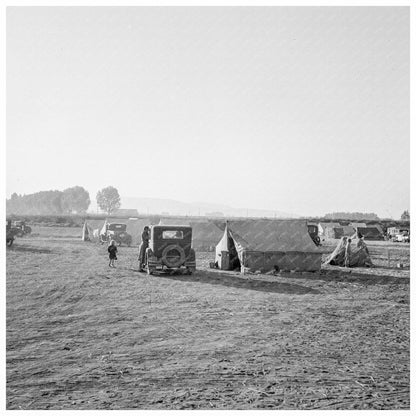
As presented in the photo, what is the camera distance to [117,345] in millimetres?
8852

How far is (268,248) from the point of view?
2080 cm

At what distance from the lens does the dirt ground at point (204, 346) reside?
21.7ft

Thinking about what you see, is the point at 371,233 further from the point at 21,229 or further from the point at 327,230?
the point at 21,229

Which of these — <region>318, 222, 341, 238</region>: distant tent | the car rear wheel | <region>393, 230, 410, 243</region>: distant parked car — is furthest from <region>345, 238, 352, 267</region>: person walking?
<region>318, 222, 341, 238</region>: distant tent

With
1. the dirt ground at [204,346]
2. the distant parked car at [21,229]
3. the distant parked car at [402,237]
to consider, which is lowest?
the distant parked car at [402,237]

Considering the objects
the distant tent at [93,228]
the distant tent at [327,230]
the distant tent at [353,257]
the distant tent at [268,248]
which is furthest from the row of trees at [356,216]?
the distant tent at [268,248]

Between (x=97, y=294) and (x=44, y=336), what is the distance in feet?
15.9

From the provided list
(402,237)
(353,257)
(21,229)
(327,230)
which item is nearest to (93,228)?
(21,229)

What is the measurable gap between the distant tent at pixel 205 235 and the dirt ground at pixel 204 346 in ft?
62.6

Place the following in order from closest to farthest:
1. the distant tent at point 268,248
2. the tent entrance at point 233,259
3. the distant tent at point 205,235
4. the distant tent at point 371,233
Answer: the distant tent at point 268,248 → the tent entrance at point 233,259 → the distant tent at point 205,235 → the distant tent at point 371,233

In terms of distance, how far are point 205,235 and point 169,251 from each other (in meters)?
16.5

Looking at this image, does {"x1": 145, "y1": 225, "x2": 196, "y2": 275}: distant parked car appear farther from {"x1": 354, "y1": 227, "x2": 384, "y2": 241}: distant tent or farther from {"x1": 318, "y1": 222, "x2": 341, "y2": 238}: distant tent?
{"x1": 354, "y1": 227, "x2": 384, "y2": 241}: distant tent

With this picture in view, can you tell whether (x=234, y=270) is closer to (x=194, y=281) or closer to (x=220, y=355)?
(x=194, y=281)

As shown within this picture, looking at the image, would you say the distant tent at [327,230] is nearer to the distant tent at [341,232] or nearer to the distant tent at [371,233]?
the distant tent at [341,232]
